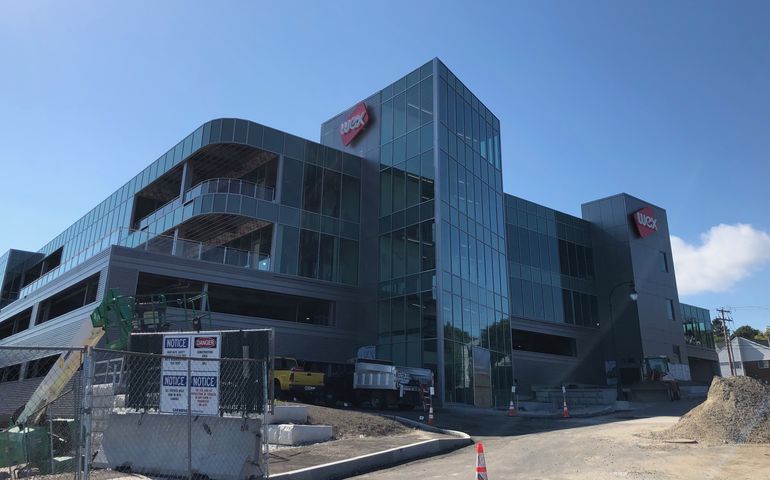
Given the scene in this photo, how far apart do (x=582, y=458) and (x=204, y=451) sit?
7.90m

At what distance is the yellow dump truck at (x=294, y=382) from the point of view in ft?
81.5

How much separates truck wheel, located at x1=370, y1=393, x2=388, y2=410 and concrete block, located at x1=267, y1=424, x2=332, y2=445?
11069mm

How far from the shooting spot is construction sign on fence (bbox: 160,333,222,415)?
9.48m

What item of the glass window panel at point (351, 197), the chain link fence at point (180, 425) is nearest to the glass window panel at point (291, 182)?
the glass window panel at point (351, 197)

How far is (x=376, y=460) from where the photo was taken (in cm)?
1163

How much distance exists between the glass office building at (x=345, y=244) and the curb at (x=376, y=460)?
14.0 m

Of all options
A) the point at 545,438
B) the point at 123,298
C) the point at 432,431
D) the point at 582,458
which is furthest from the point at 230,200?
the point at 582,458

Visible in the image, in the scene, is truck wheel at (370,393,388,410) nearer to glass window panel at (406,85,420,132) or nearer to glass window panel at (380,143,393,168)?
glass window panel at (380,143,393,168)

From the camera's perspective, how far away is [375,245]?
35.8 meters

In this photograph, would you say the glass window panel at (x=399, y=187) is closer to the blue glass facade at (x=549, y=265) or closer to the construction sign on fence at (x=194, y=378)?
the blue glass facade at (x=549, y=265)

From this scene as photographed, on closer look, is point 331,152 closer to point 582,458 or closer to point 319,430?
point 319,430

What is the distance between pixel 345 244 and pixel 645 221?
3093 cm

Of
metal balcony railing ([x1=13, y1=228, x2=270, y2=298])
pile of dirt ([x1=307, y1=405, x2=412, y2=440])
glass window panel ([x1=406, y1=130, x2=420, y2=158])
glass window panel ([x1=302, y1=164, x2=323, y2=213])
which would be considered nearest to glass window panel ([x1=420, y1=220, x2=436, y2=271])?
glass window panel ([x1=406, y1=130, x2=420, y2=158])

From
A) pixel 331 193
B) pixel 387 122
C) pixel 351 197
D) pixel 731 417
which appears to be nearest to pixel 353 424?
pixel 731 417
